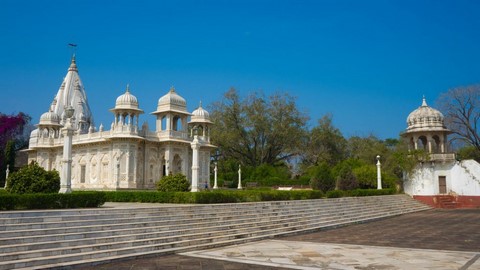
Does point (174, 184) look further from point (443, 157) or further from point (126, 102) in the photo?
point (443, 157)

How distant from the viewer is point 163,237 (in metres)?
11.9

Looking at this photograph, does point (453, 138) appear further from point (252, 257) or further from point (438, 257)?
point (252, 257)

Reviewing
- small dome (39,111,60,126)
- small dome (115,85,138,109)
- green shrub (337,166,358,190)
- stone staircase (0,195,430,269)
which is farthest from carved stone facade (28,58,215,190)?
stone staircase (0,195,430,269)

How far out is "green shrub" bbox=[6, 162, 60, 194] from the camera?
1562 centimetres

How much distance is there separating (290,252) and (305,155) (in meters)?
42.3

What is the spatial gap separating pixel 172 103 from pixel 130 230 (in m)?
21.5

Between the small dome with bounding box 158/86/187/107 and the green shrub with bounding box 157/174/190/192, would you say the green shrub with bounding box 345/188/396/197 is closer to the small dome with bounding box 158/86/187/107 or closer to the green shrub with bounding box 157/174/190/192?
the green shrub with bounding box 157/174/190/192

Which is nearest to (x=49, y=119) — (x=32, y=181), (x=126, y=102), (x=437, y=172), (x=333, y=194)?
(x=126, y=102)

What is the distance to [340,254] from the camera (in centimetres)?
1096

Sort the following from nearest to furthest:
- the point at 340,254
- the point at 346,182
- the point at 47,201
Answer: the point at 340,254 → the point at 47,201 → the point at 346,182

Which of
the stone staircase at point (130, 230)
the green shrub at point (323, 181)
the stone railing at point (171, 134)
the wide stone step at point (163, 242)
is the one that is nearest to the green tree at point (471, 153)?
the green shrub at point (323, 181)

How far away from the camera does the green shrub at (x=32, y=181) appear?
15617mm

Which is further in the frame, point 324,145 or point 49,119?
point 324,145

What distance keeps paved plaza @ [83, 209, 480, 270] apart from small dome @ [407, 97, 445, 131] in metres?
21.6
